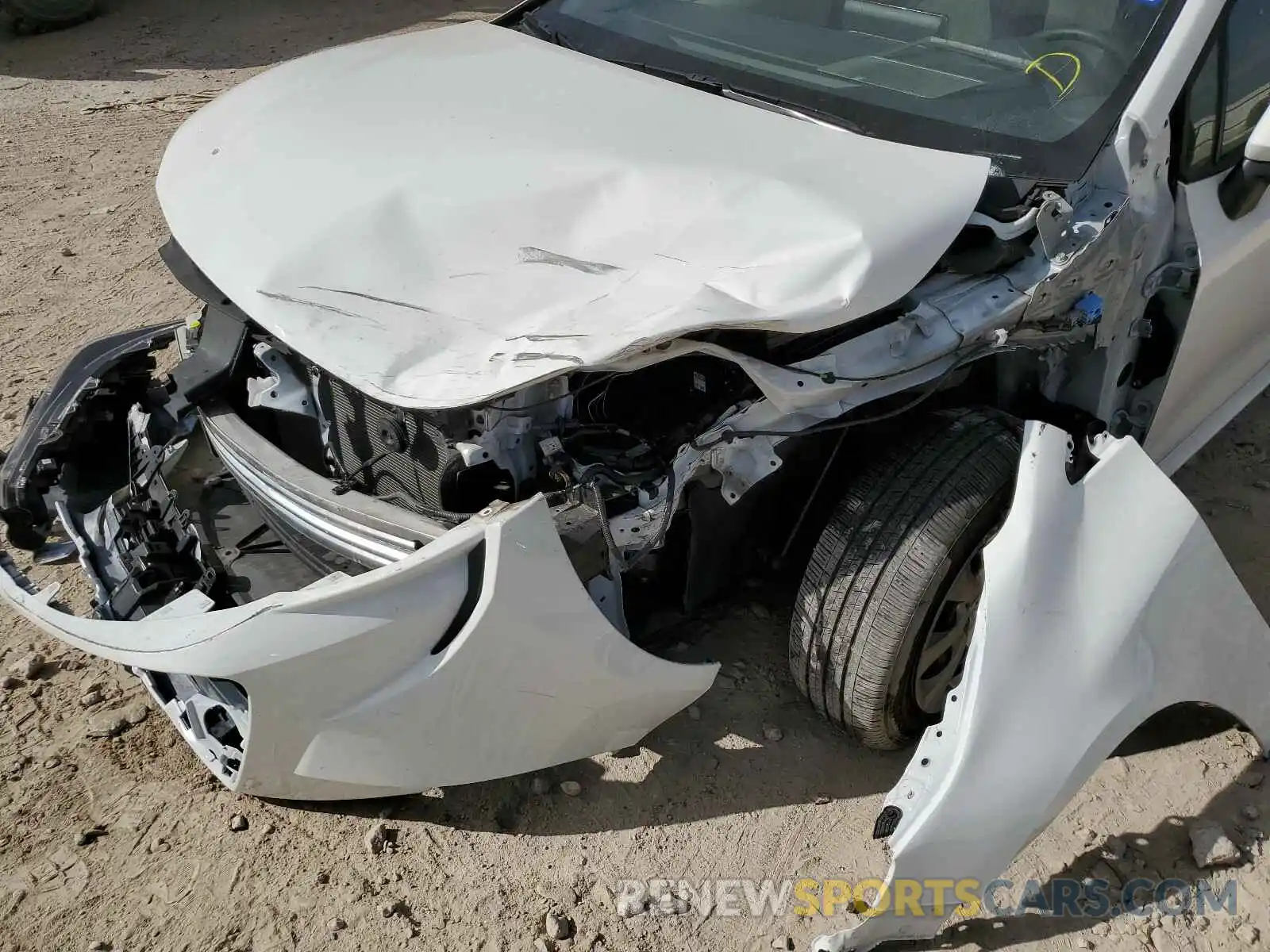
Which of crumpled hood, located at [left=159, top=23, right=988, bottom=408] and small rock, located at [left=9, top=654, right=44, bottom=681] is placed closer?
crumpled hood, located at [left=159, top=23, right=988, bottom=408]

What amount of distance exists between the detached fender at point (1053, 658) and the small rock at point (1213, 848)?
33 centimetres

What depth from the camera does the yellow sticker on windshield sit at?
252 cm

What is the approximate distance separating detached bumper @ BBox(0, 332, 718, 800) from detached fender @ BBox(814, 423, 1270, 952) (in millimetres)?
532

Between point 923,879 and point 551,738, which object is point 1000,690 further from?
point 551,738

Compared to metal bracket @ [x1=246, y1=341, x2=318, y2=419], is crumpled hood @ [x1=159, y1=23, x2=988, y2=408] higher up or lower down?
higher up

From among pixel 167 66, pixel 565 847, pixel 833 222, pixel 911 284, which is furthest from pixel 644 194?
pixel 167 66

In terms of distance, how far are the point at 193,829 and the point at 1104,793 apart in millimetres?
2064

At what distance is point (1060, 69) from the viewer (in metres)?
2.57

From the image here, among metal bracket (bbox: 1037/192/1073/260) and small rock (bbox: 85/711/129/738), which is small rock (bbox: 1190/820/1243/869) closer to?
metal bracket (bbox: 1037/192/1073/260)

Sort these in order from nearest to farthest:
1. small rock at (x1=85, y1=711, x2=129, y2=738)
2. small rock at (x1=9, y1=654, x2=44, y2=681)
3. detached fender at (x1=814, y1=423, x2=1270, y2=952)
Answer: detached fender at (x1=814, y1=423, x2=1270, y2=952) → small rock at (x1=85, y1=711, x2=129, y2=738) → small rock at (x1=9, y1=654, x2=44, y2=681)

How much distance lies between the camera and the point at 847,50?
2785 millimetres

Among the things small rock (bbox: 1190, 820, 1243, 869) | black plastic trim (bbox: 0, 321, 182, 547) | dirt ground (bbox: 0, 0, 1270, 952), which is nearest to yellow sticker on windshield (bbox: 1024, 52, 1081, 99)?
dirt ground (bbox: 0, 0, 1270, 952)

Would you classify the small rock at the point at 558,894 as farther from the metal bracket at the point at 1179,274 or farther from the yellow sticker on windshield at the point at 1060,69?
the yellow sticker on windshield at the point at 1060,69

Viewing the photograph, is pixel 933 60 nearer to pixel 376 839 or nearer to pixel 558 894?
pixel 558 894
